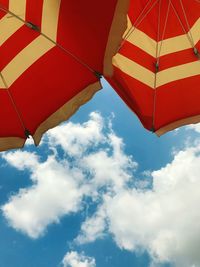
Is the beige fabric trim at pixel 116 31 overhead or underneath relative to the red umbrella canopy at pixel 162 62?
overhead

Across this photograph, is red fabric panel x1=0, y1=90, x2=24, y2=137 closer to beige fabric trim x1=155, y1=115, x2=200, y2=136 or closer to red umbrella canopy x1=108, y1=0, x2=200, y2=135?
red umbrella canopy x1=108, y1=0, x2=200, y2=135

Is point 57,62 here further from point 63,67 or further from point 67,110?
point 67,110

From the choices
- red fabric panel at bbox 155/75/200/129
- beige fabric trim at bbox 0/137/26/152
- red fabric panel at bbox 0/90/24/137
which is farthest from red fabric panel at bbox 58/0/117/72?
red fabric panel at bbox 155/75/200/129

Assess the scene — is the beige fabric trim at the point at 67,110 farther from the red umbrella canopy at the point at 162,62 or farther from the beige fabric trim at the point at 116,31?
the red umbrella canopy at the point at 162,62

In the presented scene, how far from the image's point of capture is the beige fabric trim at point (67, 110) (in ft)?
15.9

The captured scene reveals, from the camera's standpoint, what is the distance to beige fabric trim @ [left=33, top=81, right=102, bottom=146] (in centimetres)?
484

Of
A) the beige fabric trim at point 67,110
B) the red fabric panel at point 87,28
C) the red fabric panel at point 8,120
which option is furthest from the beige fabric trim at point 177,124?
the red fabric panel at point 8,120

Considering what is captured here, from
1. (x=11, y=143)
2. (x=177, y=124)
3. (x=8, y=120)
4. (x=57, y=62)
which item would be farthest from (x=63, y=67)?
(x=177, y=124)

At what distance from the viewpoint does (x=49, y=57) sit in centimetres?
484

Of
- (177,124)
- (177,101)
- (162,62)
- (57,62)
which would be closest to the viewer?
(57,62)

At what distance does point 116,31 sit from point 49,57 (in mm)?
920

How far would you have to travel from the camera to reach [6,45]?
16.0 feet

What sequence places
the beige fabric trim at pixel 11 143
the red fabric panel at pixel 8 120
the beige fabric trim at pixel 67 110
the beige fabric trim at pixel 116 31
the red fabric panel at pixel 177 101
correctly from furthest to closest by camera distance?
the red fabric panel at pixel 177 101 → the beige fabric trim at pixel 11 143 → the red fabric panel at pixel 8 120 → the beige fabric trim at pixel 67 110 → the beige fabric trim at pixel 116 31

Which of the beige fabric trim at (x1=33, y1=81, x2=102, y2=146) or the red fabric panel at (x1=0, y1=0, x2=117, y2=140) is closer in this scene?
the red fabric panel at (x1=0, y1=0, x2=117, y2=140)
